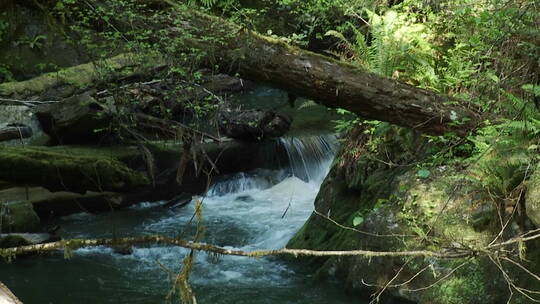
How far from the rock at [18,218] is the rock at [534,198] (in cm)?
683

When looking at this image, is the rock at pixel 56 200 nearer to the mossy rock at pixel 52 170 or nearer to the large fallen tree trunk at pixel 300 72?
the mossy rock at pixel 52 170

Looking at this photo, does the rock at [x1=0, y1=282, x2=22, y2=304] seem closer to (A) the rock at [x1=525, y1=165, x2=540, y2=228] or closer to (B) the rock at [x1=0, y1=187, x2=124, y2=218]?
(A) the rock at [x1=525, y1=165, x2=540, y2=228]

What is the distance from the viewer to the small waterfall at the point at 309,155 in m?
12.4

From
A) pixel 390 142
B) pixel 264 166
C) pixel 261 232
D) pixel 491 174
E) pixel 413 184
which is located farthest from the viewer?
pixel 264 166

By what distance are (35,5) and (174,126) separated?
1.57 m

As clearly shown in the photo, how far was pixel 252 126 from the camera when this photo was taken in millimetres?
11695

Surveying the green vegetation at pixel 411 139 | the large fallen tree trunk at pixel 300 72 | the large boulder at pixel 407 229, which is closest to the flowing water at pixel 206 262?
the large boulder at pixel 407 229

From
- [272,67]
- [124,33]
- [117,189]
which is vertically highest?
[124,33]

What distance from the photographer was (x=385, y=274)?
6.27 m

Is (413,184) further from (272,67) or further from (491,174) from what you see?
(272,67)

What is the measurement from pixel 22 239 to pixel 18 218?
2.58 feet

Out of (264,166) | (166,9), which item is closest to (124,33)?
(166,9)

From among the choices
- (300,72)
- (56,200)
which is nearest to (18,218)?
(56,200)

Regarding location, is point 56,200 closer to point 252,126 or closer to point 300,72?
point 252,126
